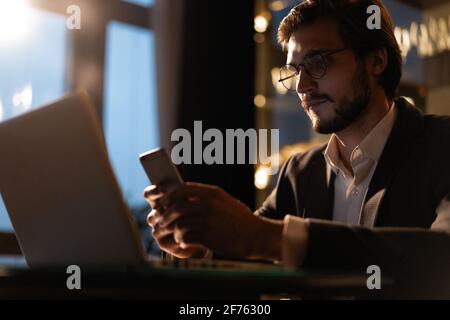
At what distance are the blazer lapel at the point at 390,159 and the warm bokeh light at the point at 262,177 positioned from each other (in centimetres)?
241

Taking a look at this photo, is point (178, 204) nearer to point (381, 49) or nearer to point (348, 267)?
point (348, 267)

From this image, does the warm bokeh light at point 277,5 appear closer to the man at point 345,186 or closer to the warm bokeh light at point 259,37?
the warm bokeh light at point 259,37

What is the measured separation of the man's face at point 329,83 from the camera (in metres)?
1.57

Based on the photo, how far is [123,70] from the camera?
3775mm

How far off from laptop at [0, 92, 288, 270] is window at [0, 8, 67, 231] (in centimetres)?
240

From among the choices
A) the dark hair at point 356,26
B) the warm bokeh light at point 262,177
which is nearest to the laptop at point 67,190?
the dark hair at point 356,26

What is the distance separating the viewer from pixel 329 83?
1570mm

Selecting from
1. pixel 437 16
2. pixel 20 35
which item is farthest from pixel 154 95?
pixel 437 16

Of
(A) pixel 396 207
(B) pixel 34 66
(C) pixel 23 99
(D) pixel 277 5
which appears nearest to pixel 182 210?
(A) pixel 396 207

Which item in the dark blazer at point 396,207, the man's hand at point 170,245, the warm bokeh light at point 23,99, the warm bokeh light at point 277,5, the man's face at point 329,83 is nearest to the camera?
the dark blazer at point 396,207

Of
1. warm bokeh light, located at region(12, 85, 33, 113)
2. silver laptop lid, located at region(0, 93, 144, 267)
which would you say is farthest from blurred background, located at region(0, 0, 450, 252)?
silver laptop lid, located at region(0, 93, 144, 267)

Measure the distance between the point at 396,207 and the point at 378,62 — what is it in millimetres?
539

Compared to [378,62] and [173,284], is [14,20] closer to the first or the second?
[378,62]

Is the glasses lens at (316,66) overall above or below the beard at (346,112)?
above
